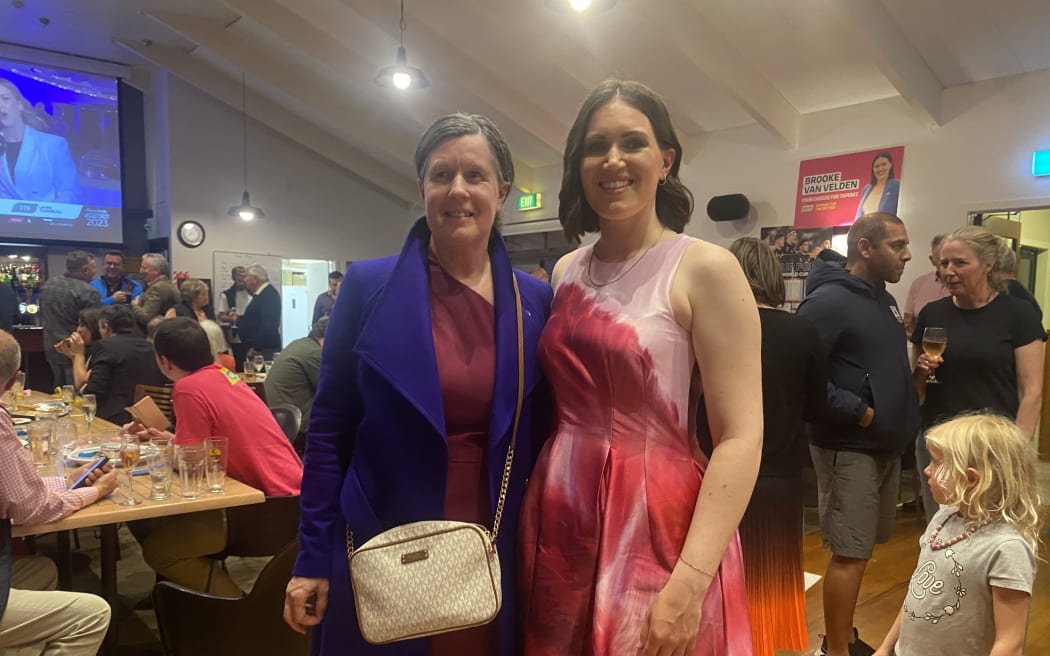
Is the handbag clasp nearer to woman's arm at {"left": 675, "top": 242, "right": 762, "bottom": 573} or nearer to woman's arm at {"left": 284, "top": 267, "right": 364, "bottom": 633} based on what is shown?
woman's arm at {"left": 284, "top": 267, "right": 364, "bottom": 633}

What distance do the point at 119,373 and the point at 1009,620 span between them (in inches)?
169

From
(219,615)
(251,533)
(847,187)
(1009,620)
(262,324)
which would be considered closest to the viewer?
(1009,620)

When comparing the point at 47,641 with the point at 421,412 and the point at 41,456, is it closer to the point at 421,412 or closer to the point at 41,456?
the point at 41,456

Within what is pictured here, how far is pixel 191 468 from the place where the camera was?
236 cm

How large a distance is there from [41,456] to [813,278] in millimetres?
3256

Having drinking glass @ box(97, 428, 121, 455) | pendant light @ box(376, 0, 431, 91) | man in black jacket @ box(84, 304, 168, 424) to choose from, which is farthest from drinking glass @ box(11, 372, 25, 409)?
pendant light @ box(376, 0, 431, 91)

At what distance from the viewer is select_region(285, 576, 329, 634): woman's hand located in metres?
1.26

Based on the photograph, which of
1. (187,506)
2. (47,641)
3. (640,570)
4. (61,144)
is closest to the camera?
(640,570)

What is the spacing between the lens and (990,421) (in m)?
1.86

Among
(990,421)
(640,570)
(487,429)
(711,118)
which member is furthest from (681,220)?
(711,118)

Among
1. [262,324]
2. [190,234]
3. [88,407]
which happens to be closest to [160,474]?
[88,407]

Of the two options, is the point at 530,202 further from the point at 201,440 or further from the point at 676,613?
the point at 676,613

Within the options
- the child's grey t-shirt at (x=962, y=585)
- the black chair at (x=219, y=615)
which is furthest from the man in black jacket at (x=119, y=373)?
the child's grey t-shirt at (x=962, y=585)

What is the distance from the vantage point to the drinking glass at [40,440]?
2.86 metres
